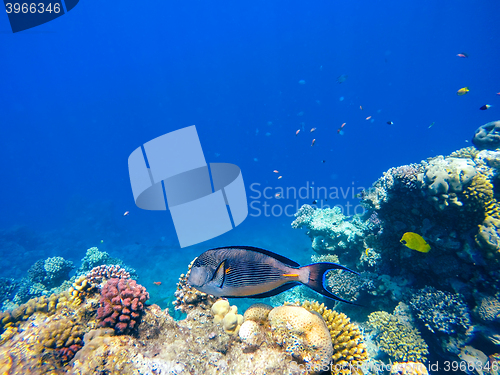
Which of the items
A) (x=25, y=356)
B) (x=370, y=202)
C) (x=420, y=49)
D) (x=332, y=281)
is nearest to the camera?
(x=25, y=356)

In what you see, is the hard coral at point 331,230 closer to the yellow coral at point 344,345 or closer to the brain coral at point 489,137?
the brain coral at point 489,137

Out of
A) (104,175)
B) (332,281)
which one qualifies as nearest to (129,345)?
(332,281)

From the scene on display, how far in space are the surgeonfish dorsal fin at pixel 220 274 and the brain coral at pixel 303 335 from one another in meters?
1.32

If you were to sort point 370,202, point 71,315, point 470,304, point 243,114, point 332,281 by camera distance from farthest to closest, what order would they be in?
1. point 243,114
2. point 370,202
3. point 332,281
4. point 470,304
5. point 71,315

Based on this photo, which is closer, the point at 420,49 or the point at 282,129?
the point at 420,49

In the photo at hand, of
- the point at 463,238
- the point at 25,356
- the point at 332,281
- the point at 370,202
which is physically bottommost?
the point at 332,281

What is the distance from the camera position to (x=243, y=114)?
104 m

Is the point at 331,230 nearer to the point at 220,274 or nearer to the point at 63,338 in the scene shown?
the point at 220,274

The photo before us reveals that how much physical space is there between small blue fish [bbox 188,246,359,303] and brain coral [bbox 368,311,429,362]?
5.53 metres

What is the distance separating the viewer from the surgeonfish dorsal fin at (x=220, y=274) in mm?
1400

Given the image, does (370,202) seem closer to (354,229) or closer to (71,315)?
(354,229)

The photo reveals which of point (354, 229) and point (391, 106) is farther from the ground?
point (354, 229)

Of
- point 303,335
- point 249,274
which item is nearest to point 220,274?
point 249,274

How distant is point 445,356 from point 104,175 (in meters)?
130
